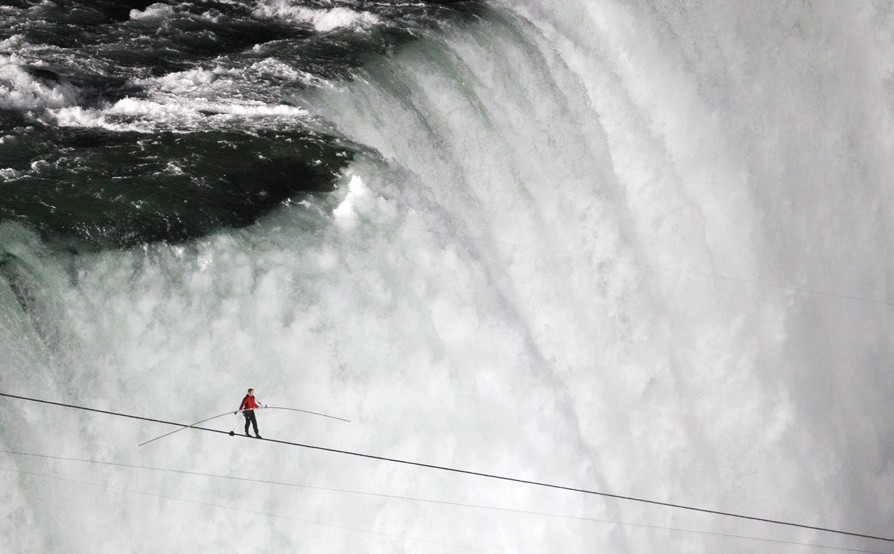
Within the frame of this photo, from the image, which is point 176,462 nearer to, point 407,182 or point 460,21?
point 407,182

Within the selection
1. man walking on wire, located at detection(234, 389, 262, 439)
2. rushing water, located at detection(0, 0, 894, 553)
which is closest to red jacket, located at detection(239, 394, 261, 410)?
man walking on wire, located at detection(234, 389, 262, 439)

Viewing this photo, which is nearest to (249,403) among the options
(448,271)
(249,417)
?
(249,417)

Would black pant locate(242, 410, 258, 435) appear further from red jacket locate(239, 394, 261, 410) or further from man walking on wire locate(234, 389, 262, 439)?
red jacket locate(239, 394, 261, 410)

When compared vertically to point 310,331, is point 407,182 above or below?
above

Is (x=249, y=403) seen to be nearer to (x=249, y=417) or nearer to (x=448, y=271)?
(x=249, y=417)

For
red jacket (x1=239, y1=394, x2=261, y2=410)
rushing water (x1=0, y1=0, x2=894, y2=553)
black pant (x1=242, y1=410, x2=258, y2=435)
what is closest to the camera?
red jacket (x1=239, y1=394, x2=261, y2=410)

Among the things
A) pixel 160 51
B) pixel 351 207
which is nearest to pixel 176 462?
pixel 351 207
